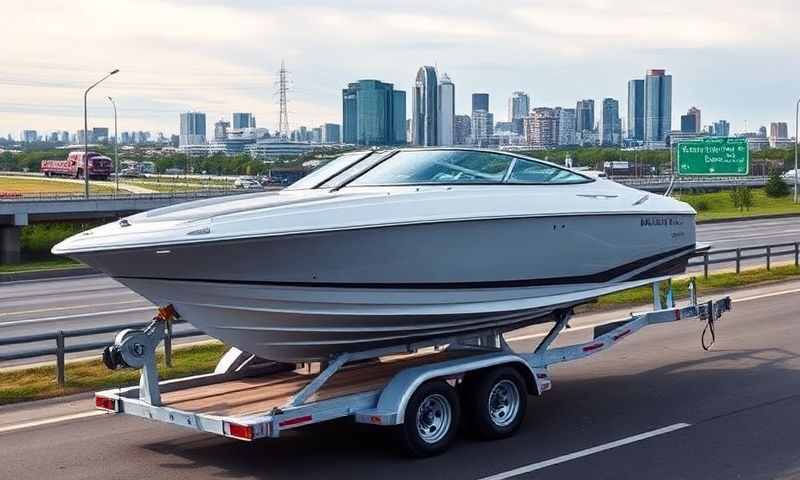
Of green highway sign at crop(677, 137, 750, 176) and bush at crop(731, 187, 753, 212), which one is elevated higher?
green highway sign at crop(677, 137, 750, 176)

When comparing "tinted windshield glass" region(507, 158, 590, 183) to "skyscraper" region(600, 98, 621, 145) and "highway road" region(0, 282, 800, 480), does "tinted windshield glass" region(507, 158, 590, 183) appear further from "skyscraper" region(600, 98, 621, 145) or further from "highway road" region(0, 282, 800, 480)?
"skyscraper" region(600, 98, 621, 145)

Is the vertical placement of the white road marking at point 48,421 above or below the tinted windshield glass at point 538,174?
below

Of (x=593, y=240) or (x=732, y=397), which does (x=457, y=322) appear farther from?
(x=732, y=397)

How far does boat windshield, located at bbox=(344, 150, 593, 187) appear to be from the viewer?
33.3 feet

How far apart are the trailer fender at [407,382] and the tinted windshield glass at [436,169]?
169 centimetres

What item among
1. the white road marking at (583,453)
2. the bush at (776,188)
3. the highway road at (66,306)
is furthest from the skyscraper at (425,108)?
the bush at (776,188)

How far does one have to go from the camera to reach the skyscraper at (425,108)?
39.2ft

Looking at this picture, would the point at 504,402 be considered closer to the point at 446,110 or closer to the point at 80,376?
the point at 446,110

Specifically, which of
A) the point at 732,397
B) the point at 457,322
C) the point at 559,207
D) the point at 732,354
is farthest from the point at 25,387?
the point at 732,354

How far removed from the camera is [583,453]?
940 centimetres

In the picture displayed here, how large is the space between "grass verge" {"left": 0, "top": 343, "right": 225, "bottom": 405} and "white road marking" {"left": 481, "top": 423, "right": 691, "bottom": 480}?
5.45 metres

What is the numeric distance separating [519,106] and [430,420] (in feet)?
A: 73.4

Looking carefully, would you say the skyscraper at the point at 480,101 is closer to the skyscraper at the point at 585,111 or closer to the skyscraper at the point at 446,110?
the skyscraper at the point at 446,110

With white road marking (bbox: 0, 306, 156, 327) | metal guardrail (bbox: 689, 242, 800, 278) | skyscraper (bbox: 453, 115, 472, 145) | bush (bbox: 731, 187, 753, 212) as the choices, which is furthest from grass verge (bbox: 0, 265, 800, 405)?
bush (bbox: 731, 187, 753, 212)
